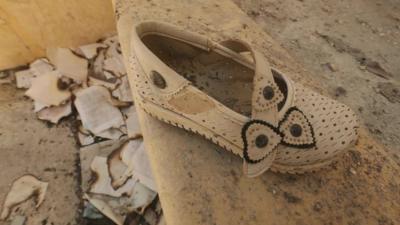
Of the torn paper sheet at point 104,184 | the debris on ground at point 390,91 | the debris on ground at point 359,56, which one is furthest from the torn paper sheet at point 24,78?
the debris on ground at point 390,91

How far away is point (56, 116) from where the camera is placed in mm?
1457

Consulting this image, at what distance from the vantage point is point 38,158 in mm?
1342

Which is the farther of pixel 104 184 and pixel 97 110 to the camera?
pixel 97 110

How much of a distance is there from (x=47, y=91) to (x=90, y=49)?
1.03ft

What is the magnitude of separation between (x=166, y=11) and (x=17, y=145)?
876mm

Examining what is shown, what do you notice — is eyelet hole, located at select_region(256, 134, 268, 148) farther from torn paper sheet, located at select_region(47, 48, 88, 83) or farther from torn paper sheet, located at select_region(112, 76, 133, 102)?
torn paper sheet, located at select_region(47, 48, 88, 83)

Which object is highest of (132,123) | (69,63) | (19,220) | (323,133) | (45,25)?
(323,133)

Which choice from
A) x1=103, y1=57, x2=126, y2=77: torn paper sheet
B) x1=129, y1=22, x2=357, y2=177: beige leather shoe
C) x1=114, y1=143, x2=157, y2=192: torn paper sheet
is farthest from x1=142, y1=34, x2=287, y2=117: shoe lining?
x1=103, y1=57, x2=126, y2=77: torn paper sheet

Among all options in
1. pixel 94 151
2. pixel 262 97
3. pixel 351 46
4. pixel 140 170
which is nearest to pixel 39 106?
pixel 94 151

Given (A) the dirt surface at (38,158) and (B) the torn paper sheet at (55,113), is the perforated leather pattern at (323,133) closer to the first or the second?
(A) the dirt surface at (38,158)

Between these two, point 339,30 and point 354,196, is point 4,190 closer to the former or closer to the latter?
point 354,196

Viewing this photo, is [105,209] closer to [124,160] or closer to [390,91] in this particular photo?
[124,160]

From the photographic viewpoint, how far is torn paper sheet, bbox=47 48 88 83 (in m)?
1.56

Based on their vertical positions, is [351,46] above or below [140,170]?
above
